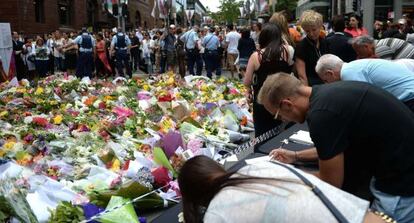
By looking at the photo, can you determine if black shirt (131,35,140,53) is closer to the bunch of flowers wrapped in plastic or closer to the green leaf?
the bunch of flowers wrapped in plastic

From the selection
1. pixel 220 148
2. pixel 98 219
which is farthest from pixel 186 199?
pixel 220 148

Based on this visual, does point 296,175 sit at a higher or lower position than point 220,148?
higher

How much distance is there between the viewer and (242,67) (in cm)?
1415

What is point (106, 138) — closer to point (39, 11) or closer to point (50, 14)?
point (39, 11)

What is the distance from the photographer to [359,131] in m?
2.62

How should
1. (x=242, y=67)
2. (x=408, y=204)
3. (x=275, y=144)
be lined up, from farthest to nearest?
(x=242, y=67) < (x=275, y=144) < (x=408, y=204)

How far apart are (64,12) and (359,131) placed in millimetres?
30212

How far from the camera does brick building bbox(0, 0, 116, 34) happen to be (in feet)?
79.0

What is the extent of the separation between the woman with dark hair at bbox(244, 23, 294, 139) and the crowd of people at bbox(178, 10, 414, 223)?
0.91 meters

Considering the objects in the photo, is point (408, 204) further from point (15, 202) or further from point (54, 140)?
point (54, 140)

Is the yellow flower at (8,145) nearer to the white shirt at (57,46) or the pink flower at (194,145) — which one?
the pink flower at (194,145)

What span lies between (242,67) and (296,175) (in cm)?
1231

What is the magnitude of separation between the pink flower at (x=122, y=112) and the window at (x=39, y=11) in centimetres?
2043

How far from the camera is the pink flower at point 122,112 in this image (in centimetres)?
744
